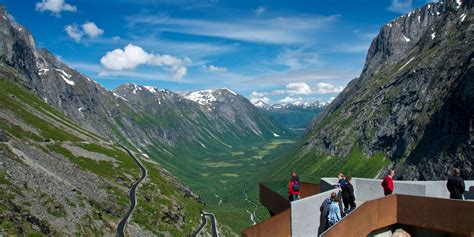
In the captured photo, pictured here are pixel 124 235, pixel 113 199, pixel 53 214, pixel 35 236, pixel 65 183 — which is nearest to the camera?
pixel 35 236

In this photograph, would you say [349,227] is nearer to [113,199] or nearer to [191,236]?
[113,199]

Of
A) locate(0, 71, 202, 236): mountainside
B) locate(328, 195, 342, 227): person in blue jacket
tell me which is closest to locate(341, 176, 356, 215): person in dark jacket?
locate(328, 195, 342, 227): person in blue jacket

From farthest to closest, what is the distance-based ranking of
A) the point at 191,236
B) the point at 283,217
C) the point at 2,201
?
the point at 191,236, the point at 2,201, the point at 283,217

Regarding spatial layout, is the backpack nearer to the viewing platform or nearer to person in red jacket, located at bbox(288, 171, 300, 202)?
person in red jacket, located at bbox(288, 171, 300, 202)

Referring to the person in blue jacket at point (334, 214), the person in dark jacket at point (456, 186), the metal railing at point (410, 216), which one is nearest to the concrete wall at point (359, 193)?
the person in blue jacket at point (334, 214)

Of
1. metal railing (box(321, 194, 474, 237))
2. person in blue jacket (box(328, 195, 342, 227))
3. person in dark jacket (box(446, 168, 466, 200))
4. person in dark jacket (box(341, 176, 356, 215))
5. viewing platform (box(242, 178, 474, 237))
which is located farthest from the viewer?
person in dark jacket (box(446, 168, 466, 200))

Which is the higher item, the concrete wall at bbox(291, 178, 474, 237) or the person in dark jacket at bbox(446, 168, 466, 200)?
the person in dark jacket at bbox(446, 168, 466, 200)

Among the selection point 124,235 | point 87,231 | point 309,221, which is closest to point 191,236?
point 124,235

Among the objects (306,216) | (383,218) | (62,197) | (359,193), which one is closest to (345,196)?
(383,218)
